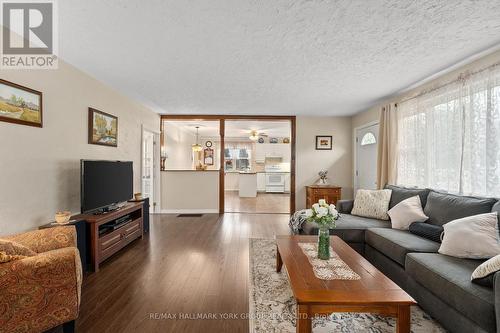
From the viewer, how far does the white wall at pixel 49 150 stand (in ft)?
7.00

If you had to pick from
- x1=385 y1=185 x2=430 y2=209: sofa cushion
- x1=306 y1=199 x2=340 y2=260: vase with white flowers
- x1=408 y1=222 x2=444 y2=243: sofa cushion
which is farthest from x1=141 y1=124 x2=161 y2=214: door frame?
x1=408 y1=222 x2=444 y2=243: sofa cushion

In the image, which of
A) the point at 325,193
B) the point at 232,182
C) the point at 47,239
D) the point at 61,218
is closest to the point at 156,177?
the point at 61,218

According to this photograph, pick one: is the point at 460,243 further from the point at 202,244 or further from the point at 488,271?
the point at 202,244

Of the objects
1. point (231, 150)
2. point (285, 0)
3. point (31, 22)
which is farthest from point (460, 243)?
point (231, 150)

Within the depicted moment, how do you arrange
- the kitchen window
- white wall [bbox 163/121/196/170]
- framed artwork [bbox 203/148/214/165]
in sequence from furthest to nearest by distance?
the kitchen window, framed artwork [bbox 203/148/214/165], white wall [bbox 163/121/196/170]

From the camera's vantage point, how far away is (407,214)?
2.79 metres

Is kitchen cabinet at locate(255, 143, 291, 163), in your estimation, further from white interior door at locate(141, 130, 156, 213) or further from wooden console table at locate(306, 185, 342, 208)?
white interior door at locate(141, 130, 156, 213)

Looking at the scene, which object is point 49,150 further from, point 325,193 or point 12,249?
point 325,193

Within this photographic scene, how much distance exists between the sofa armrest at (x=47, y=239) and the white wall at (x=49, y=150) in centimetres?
49

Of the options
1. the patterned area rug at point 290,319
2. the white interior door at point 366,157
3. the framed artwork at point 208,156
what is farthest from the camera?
the framed artwork at point 208,156

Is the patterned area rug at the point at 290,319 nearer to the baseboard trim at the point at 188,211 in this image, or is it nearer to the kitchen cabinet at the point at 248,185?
the baseboard trim at the point at 188,211

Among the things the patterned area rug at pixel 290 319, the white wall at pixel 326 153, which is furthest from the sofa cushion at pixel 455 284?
the white wall at pixel 326 153

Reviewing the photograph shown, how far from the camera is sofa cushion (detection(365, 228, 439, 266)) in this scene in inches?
86.7

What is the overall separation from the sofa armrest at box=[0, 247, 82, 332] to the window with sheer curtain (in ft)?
13.1
